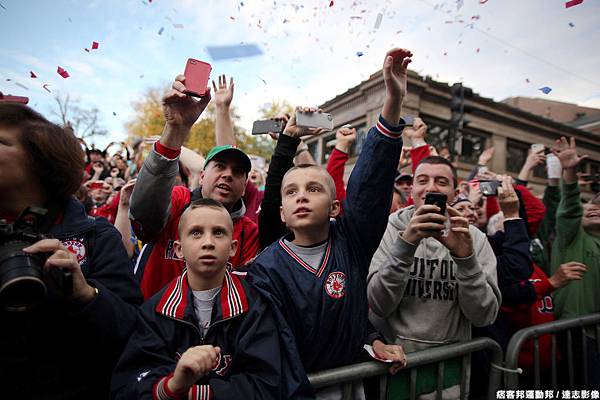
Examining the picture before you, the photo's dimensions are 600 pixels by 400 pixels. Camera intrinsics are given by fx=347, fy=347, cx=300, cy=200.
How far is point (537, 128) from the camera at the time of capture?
2420cm

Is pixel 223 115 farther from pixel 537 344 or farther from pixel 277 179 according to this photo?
pixel 537 344

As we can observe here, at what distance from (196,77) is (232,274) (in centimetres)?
96

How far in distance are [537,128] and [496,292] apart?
27.5 metres

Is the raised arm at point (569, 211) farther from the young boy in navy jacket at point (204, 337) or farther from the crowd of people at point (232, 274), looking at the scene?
the young boy in navy jacket at point (204, 337)

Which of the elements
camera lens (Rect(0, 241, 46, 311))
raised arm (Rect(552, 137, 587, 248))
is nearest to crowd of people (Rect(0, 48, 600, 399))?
camera lens (Rect(0, 241, 46, 311))

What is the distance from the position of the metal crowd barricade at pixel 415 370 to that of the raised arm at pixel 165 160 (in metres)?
1.10

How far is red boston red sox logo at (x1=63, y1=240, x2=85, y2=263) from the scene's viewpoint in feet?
4.49

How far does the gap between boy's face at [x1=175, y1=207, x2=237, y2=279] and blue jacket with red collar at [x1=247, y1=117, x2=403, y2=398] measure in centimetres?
22

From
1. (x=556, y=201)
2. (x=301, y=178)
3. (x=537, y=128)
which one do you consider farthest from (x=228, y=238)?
(x=537, y=128)

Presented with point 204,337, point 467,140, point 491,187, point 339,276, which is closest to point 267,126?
point 339,276

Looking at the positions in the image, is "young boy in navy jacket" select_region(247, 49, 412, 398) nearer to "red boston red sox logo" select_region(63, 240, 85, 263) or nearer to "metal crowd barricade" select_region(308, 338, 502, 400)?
"metal crowd barricade" select_region(308, 338, 502, 400)

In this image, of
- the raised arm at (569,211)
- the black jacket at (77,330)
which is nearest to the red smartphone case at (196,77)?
the black jacket at (77,330)

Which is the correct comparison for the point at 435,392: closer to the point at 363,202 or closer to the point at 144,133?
the point at 363,202

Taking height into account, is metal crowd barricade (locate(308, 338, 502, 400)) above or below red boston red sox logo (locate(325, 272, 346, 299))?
below
